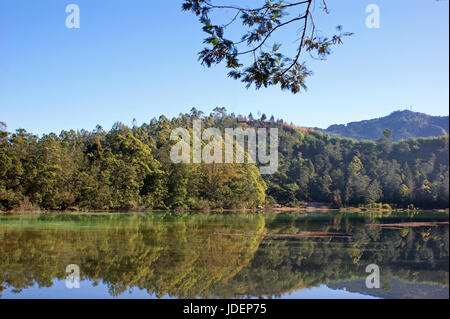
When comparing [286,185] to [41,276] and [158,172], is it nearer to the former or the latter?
[158,172]

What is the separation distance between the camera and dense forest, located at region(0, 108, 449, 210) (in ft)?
109

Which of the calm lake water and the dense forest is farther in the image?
the dense forest

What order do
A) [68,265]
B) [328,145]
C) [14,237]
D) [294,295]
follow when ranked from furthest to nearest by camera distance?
[328,145] → [14,237] → [68,265] → [294,295]

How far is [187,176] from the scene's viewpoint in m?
45.6

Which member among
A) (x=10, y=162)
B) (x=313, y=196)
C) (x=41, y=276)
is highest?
(x=10, y=162)

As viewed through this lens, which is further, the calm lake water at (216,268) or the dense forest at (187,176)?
the dense forest at (187,176)

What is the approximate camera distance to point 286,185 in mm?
74625

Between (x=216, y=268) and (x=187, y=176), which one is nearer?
(x=216, y=268)

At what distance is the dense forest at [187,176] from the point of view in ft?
109

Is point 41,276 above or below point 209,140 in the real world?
below

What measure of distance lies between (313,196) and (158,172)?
39721 mm

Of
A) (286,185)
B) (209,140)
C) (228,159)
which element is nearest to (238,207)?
(228,159)
